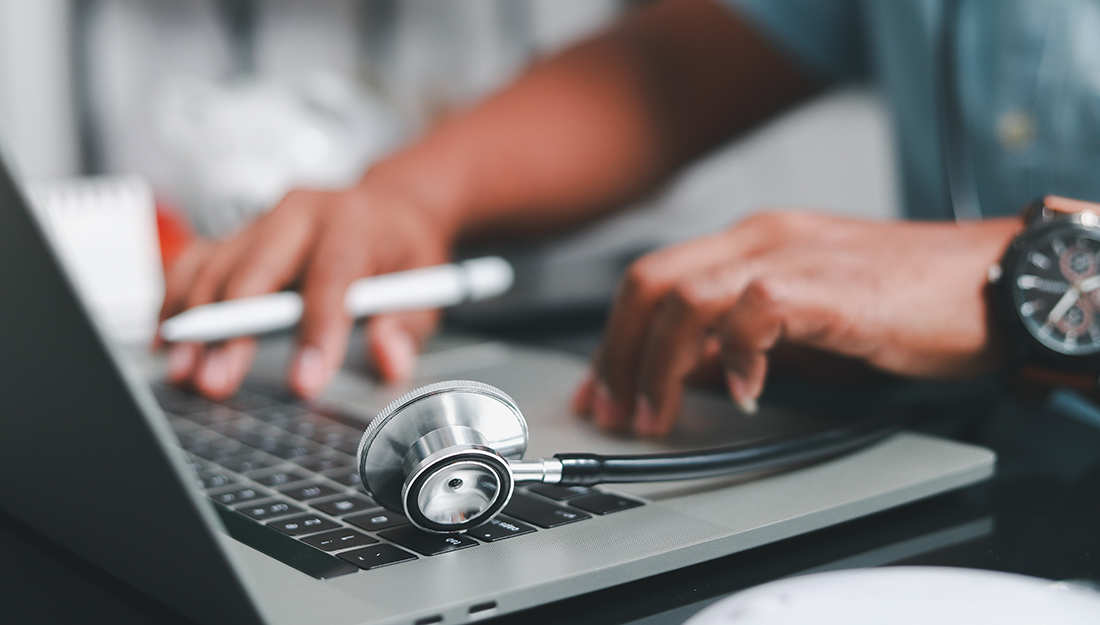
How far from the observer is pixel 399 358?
0.67 m

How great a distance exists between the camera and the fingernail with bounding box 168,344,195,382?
65 cm

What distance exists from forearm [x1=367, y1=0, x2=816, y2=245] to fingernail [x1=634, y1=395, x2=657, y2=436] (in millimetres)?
589

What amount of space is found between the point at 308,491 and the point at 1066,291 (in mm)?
370

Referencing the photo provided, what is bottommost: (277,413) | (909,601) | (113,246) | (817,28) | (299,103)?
(909,601)

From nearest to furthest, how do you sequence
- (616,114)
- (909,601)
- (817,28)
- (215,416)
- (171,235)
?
(909,601)
(215,416)
(817,28)
(616,114)
(171,235)

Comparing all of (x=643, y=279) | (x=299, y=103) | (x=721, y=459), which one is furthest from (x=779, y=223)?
(x=299, y=103)

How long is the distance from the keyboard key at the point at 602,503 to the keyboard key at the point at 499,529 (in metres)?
0.03

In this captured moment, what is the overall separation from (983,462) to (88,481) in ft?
1.13

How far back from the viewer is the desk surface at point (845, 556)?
300 mm

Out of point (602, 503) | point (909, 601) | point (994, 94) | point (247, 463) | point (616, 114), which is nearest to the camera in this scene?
point (909, 601)

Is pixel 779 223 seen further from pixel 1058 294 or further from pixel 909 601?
pixel 909 601

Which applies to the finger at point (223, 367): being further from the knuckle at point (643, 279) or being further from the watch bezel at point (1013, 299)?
the watch bezel at point (1013, 299)

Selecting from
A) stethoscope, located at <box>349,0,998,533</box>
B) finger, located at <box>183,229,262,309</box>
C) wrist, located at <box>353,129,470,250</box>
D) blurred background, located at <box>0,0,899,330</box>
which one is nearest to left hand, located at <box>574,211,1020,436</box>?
stethoscope, located at <box>349,0,998,533</box>

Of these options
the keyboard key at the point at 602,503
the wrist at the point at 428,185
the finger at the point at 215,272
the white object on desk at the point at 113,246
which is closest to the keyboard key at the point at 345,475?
the keyboard key at the point at 602,503
